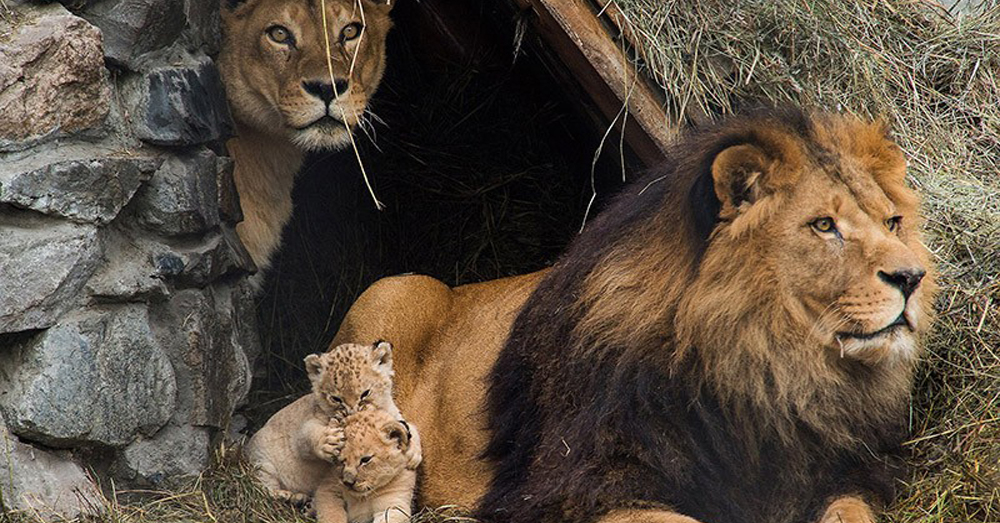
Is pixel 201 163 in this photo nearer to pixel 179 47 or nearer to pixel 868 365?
pixel 179 47

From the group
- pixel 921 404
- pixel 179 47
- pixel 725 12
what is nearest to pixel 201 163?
pixel 179 47

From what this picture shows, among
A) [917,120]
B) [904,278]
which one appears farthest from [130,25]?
[917,120]

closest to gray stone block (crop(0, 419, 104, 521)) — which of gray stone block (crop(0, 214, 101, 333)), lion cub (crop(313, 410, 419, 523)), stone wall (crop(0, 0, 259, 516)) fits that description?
stone wall (crop(0, 0, 259, 516))

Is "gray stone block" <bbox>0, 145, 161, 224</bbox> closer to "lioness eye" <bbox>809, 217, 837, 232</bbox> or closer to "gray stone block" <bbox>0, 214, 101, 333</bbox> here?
"gray stone block" <bbox>0, 214, 101, 333</bbox>

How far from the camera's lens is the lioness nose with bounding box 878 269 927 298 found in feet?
12.2

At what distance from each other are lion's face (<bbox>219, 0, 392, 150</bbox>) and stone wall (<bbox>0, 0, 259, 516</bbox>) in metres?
0.41

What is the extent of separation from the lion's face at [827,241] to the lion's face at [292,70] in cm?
208

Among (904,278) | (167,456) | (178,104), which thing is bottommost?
(904,278)

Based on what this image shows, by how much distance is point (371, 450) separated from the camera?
4570 mm

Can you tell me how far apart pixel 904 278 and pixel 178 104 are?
2586 mm

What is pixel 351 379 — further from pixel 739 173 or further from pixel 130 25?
pixel 739 173

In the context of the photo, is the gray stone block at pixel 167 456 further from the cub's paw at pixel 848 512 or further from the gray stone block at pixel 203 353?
the cub's paw at pixel 848 512

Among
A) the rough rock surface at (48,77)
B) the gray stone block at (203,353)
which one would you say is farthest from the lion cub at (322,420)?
the rough rock surface at (48,77)

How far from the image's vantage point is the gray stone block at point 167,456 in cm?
462
